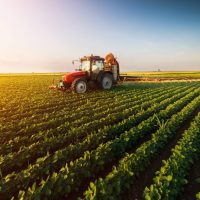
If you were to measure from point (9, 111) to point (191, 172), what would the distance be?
8299mm

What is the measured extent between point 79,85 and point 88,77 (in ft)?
2.93

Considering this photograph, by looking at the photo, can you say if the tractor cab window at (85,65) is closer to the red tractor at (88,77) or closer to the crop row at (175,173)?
the red tractor at (88,77)

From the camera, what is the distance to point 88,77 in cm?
1557

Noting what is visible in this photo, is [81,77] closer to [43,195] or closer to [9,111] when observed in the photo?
[9,111]

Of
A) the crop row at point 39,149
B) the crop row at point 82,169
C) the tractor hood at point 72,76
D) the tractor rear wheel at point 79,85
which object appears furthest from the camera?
the tractor hood at point 72,76

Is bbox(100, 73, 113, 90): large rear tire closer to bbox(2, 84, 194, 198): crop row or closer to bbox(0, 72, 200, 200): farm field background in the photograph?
bbox(0, 72, 200, 200): farm field background

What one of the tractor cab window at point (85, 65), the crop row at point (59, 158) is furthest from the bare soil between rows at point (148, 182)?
the tractor cab window at point (85, 65)

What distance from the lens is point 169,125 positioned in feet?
24.7

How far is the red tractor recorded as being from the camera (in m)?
15.1

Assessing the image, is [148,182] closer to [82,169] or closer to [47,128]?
[82,169]

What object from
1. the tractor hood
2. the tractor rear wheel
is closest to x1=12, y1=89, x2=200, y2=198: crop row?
the tractor rear wheel

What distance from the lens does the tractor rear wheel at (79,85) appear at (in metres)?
15.0

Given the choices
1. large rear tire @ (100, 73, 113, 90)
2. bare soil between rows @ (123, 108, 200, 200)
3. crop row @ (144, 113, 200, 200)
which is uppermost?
large rear tire @ (100, 73, 113, 90)

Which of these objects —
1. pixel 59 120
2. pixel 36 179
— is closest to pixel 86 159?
pixel 36 179
